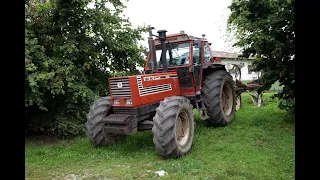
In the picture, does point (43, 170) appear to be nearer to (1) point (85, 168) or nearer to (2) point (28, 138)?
(1) point (85, 168)

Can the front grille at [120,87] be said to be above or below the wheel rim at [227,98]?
above

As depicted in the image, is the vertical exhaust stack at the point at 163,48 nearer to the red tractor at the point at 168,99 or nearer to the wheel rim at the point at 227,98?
the red tractor at the point at 168,99

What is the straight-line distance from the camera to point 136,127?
5.58m

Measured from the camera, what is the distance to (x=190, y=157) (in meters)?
5.31

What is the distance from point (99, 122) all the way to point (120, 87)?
87cm

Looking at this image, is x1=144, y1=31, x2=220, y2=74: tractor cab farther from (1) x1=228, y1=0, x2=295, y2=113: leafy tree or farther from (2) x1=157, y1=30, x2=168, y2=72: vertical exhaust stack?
(1) x1=228, y1=0, x2=295, y2=113: leafy tree

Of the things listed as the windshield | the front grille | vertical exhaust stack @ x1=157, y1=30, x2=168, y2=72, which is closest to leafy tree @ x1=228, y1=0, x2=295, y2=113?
the windshield

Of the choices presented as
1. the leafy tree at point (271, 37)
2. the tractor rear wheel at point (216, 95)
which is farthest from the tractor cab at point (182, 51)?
the leafy tree at point (271, 37)

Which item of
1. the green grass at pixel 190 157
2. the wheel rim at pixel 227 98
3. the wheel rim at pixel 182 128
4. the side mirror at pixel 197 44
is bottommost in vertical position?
the green grass at pixel 190 157

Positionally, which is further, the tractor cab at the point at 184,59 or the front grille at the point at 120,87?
the tractor cab at the point at 184,59

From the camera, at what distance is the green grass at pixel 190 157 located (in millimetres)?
4516

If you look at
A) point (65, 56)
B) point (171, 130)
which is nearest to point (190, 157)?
point (171, 130)

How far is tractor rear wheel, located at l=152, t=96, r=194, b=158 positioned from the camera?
16.5 feet
